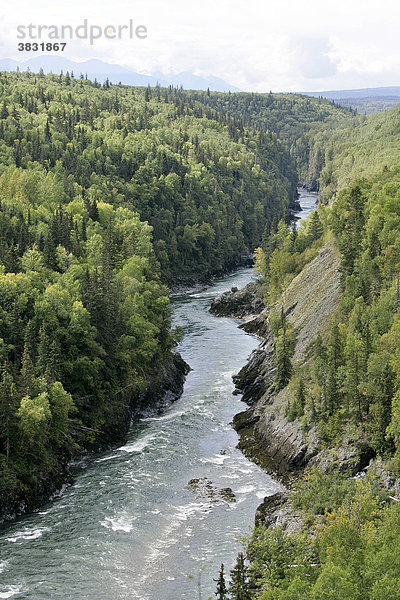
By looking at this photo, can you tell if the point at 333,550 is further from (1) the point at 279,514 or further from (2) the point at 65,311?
(2) the point at 65,311

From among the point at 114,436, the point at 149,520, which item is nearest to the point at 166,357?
the point at 114,436

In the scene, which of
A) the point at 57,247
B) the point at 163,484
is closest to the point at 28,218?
the point at 57,247

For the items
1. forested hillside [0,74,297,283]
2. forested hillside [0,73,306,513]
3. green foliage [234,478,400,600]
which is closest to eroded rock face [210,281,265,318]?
forested hillside [0,73,306,513]

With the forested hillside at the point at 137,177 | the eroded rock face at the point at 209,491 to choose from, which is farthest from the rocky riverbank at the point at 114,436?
the forested hillside at the point at 137,177

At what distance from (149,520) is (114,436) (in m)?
17.7

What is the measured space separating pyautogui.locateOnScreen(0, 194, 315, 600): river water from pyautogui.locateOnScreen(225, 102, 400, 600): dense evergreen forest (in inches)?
157

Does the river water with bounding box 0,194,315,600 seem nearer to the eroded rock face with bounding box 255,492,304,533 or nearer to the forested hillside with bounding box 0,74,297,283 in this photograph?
the eroded rock face with bounding box 255,492,304,533

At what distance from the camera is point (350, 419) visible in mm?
62250

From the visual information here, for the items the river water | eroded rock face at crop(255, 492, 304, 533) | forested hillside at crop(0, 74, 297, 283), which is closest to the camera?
the river water

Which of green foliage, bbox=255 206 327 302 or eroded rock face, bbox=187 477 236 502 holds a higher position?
green foliage, bbox=255 206 327 302

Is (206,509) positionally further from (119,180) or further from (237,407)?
(119,180)

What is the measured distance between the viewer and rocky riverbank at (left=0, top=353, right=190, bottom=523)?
5891 centimetres

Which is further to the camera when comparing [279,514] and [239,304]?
[239,304]

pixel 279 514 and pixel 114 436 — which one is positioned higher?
pixel 279 514
